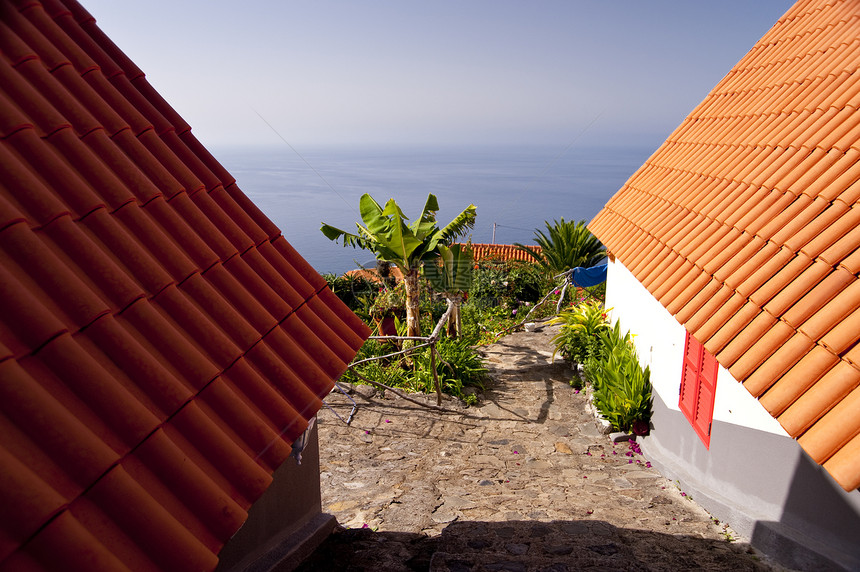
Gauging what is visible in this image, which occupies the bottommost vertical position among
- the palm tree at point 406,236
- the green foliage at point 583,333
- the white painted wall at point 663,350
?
the green foliage at point 583,333

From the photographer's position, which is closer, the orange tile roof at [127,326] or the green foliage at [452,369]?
the orange tile roof at [127,326]

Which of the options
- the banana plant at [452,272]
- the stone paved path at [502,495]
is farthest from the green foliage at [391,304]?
the stone paved path at [502,495]

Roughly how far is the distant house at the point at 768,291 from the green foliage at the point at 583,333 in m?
2.48

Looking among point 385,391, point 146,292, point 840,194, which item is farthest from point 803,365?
point 385,391

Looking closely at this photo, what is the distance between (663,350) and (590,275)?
9.93 m

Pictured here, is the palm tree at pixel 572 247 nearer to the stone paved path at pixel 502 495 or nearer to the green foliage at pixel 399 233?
the green foliage at pixel 399 233

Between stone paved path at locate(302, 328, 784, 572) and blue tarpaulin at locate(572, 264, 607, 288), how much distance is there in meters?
6.80

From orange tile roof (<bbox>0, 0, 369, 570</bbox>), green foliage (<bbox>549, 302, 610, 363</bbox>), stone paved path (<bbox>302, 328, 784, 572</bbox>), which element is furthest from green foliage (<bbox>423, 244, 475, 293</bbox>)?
orange tile roof (<bbox>0, 0, 369, 570</bbox>)

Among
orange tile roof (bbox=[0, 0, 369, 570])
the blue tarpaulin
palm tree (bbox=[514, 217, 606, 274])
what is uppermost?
orange tile roof (bbox=[0, 0, 369, 570])

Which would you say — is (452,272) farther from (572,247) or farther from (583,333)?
(572,247)

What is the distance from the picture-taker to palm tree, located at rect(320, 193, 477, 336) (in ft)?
37.8

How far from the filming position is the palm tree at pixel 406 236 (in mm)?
11508

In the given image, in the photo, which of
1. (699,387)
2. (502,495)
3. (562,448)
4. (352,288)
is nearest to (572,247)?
(352,288)

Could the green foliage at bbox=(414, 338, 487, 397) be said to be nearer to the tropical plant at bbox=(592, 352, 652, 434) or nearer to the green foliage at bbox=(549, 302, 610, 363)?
the green foliage at bbox=(549, 302, 610, 363)
